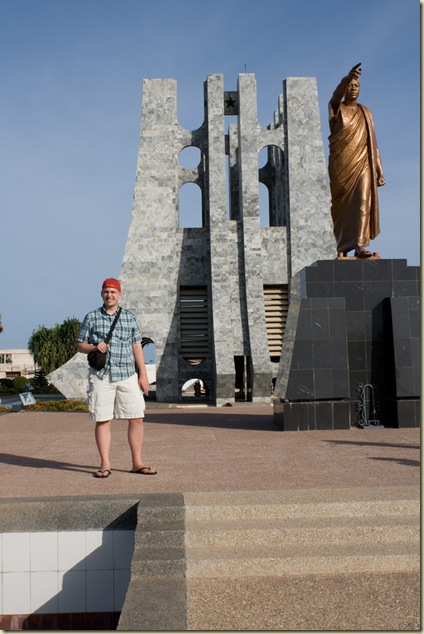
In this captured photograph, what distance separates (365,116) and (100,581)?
30.5ft

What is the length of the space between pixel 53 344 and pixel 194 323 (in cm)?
2896

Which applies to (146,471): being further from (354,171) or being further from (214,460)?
(354,171)

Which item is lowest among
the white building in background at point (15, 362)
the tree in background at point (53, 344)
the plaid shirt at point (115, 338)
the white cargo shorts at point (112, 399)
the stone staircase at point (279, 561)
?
the white building in background at point (15, 362)

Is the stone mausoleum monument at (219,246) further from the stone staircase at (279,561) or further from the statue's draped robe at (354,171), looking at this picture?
the stone staircase at (279,561)

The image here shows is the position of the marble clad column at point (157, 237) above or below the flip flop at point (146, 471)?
above

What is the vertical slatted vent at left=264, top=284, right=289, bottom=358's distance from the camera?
1008 inches

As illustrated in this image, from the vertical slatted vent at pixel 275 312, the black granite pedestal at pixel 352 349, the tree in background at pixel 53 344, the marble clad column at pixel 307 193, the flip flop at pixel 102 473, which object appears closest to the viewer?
the flip flop at pixel 102 473

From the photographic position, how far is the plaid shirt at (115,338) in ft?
21.8

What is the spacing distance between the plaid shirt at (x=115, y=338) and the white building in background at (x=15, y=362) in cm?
6326

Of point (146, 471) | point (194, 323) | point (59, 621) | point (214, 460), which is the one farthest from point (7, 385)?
point (59, 621)

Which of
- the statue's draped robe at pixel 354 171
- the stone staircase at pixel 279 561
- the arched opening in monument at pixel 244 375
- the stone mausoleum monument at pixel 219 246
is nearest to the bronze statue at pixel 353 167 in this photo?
the statue's draped robe at pixel 354 171

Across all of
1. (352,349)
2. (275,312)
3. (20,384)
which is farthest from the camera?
(20,384)

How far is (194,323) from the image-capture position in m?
25.8

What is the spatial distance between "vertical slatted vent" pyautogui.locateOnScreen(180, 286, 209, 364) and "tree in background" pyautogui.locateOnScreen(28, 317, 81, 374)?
27.3 meters
